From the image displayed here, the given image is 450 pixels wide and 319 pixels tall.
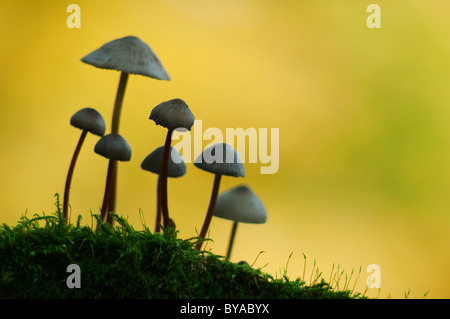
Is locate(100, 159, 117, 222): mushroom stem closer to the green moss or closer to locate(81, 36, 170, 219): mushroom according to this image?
locate(81, 36, 170, 219): mushroom

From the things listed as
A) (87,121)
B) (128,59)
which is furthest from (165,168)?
(128,59)

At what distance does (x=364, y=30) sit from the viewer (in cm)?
553

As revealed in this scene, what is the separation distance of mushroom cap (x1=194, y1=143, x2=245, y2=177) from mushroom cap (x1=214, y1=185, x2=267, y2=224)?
0.41 m

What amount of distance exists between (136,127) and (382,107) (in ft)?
10.0

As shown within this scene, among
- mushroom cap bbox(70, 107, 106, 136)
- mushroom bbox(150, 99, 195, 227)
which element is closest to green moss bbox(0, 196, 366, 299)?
mushroom bbox(150, 99, 195, 227)

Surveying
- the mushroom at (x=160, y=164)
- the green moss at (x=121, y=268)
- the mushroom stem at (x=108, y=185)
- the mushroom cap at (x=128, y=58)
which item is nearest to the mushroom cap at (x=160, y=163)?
the mushroom at (x=160, y=164)

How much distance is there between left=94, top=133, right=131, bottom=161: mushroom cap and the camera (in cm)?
172

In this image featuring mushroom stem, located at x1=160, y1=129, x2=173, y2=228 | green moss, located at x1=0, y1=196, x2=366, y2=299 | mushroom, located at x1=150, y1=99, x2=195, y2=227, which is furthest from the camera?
mushroom stem, located at x1=160, y1=129, x2=173, y2=228

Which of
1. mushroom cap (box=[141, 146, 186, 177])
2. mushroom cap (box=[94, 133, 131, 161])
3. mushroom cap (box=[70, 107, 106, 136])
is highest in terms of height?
mushroom cap (box=[70, 107, 106, 136])

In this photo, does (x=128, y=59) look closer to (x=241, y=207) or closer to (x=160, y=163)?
(x=160, y=163)

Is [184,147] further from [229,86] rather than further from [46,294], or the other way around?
[229,86]

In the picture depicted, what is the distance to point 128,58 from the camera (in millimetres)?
1896

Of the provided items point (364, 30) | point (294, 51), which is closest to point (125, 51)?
point (294, 51)

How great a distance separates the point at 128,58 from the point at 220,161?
2.05 ft
